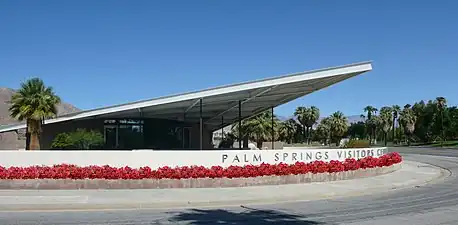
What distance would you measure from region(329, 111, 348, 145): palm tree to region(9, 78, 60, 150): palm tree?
2846 inches

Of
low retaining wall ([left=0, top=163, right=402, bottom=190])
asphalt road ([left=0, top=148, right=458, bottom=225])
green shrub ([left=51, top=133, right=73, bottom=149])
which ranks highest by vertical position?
green shrub ([left=51, top=133, right=73, bottom=149])

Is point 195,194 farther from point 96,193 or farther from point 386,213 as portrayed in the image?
point 386,213

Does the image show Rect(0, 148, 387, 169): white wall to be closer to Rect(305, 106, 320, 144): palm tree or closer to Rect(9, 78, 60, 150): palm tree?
Rect(9, 78, 60, 150): palm tree

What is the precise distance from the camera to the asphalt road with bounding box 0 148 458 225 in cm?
1073

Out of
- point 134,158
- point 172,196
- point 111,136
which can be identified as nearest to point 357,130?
point 111,136

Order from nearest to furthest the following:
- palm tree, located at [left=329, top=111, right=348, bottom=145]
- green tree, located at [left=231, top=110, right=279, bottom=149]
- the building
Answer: the building → green tree, located at [left=231, top=110, right=279, bottom=149] → palm tree, located at [left=329, top=111, right=348, bottom=145]

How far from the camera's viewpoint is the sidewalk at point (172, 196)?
42.8ft

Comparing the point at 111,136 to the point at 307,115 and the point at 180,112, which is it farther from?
the point at 307,115

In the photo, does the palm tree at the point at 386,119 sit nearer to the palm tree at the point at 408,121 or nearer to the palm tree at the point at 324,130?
the palm tree at the point at 408,121

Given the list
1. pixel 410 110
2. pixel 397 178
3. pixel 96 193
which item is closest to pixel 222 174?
pixel 96 193

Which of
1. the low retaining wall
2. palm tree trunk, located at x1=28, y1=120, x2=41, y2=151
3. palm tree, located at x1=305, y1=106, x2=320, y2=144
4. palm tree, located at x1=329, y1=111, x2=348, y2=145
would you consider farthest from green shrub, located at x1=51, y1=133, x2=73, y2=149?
palm tree, located at x1=305, y1=106, x2=320, y2=144

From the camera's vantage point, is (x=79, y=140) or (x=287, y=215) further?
(x=79, y=140)

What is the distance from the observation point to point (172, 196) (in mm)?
15016

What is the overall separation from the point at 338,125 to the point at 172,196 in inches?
3290
